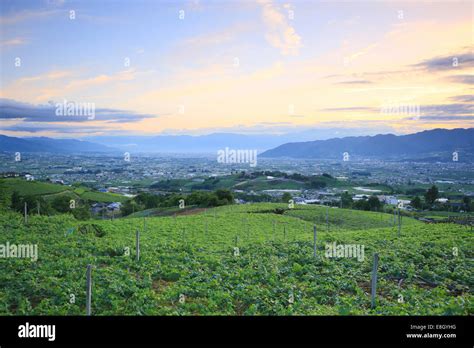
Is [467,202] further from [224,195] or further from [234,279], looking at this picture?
[234,279]

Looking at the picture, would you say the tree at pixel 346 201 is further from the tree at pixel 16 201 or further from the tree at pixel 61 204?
the tree at pixel 16 201

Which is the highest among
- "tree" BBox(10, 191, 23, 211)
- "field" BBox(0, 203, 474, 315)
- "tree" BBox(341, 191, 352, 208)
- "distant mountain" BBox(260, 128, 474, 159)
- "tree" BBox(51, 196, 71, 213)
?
"distant mountain" BBox(260, 128, 474, 159)

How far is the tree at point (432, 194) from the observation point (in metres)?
33.6

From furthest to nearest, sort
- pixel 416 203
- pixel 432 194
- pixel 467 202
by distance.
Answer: pixel 416 203 < pixel 432 194 < pixel 467 202

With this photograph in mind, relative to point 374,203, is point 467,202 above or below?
above

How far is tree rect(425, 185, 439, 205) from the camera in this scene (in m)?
33.6

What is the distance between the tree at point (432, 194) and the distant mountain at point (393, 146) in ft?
11.4

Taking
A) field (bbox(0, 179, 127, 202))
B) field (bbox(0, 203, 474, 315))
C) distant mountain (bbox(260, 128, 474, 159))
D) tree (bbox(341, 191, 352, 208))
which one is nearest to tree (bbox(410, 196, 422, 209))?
distant mountain (bbox(260, 128, 474, 159))

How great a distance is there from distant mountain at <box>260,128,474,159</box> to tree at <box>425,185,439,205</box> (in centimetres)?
347

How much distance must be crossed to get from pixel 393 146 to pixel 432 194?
15540mm

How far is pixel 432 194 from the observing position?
34156mm

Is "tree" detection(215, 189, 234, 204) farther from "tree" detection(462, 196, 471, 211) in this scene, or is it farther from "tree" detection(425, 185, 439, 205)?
"tree" detection(462, 196, 471, 211)

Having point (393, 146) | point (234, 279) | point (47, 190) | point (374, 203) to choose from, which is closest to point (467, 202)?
point (374, 203)
